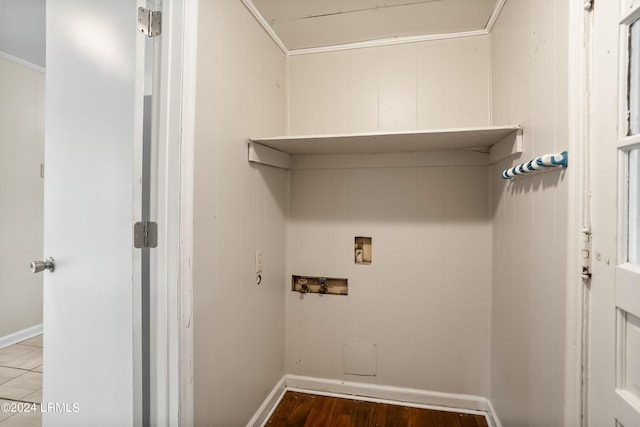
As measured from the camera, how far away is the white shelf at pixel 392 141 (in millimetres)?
1450

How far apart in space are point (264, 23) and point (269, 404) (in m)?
2.12

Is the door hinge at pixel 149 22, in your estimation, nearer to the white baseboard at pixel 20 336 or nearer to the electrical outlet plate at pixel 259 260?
the electrical outlet plate at pixel 259 260

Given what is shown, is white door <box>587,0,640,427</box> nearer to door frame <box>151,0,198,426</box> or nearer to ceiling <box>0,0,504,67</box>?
ceiling <box>0,0,504,67</box>

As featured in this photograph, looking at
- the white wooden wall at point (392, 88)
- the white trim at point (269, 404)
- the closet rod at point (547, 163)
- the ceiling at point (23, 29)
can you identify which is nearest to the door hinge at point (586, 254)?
the closet rod at point (547, 163)

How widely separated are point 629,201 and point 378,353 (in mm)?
1584

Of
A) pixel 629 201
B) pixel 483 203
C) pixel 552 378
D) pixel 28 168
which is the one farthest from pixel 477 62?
pixel 28 168

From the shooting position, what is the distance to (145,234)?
1.12m

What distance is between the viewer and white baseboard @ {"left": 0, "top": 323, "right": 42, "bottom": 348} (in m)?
2.61

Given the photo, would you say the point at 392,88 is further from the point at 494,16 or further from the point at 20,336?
the point at 20,336

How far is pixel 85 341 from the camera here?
3.87 feet

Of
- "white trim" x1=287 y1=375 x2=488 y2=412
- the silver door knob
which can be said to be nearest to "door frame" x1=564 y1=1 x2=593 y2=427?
"white trim" x1=287 y1=375 x2=488 y2=412

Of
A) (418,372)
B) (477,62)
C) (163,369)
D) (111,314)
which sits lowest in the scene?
(418,372)

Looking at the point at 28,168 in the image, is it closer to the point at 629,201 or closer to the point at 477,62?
the point at 477,62

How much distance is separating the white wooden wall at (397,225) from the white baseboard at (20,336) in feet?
7.76
